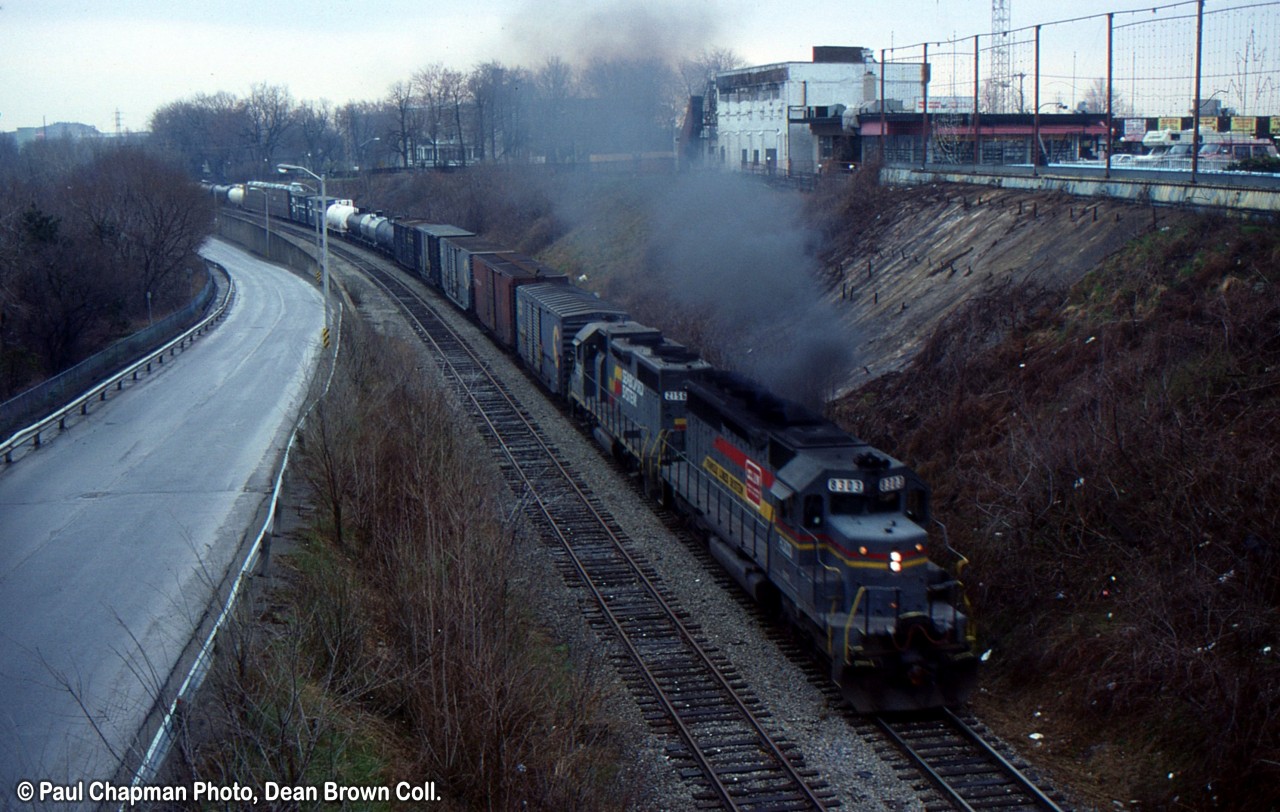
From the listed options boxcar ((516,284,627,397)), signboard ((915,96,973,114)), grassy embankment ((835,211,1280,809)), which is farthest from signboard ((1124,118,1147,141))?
grassy embankment ((835,211,1280,809))

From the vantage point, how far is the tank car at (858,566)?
13141 mm

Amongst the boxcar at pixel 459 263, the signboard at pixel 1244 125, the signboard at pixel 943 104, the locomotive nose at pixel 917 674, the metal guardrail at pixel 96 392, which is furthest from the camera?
the signboard at pixel 943 104

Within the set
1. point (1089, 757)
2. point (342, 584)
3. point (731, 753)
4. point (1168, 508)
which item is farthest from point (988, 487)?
point (342, 584)

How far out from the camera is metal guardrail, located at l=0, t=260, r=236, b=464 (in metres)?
23.9

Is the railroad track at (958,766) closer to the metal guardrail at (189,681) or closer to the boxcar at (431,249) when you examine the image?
the metal guardrail at (189,681)

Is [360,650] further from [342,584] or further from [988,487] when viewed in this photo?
[988,487]

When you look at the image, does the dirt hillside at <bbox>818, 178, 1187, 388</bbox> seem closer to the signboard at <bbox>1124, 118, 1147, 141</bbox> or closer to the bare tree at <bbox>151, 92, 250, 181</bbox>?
the signboard at <bbox>1124, 118, 1147, 141</bbox>

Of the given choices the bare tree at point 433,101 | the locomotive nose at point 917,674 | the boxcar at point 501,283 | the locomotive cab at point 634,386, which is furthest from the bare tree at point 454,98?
the locomotive nose at point 917,674

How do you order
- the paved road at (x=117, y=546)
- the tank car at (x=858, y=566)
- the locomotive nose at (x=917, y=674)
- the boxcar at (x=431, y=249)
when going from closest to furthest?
the paved road at (x=117, y=546) → the locomotive nose at (x=917, y=674) → the tank car at (x=858, y=566) → the boxcar at (x=431, y=249)

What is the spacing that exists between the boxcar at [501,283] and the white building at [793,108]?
15665 millimetres

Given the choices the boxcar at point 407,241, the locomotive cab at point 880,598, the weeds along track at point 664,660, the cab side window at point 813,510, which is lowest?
the weeds along track at point 664,660

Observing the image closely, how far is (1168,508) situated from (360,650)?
1098 centimetres

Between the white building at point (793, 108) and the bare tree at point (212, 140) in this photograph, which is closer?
the white building at point (793, 108)

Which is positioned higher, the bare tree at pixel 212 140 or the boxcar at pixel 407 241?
the bare tree at pixel 212 140
